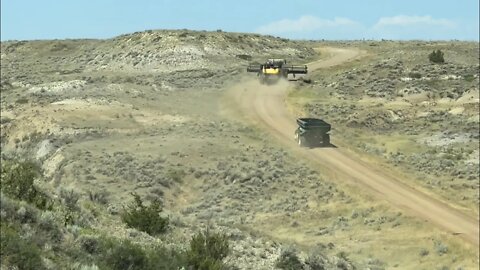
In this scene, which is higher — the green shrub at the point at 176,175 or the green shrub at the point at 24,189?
the green shrub at the point at 24,189

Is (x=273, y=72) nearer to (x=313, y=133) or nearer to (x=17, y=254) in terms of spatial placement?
(x=313, y=133)

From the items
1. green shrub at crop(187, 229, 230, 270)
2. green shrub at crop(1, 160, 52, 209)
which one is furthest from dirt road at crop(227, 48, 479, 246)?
green shrub at crop(1, 160, 52, 209)

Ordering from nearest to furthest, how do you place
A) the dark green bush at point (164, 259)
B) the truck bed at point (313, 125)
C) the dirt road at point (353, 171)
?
1. the dark green bush at point (164, 259)
2. the dirt road at point (353, 171)
3. the truck bed at point (313, 125)

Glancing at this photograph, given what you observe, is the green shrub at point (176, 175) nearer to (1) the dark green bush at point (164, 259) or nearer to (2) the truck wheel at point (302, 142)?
(2) the truck wheel at point (302, 142)

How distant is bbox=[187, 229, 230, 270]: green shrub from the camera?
12.4 m

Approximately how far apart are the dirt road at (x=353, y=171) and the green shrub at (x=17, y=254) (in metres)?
18.8

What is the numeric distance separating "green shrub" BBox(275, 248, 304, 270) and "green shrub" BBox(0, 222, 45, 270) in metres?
7.48

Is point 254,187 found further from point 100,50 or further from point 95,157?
point 100,50

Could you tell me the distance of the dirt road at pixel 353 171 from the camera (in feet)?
85.1

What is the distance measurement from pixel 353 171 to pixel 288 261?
62.6 ft

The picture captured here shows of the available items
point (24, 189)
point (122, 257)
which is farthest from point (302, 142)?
point (122, 257)

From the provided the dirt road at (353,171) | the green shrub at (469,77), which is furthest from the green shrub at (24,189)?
the green shrub at (469,77)

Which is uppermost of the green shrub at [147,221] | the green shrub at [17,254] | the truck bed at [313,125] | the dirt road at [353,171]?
the green shrub at [17,254]

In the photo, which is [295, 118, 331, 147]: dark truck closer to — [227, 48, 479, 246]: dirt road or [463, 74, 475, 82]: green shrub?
[227, 48, 479, 246]: dirt road
